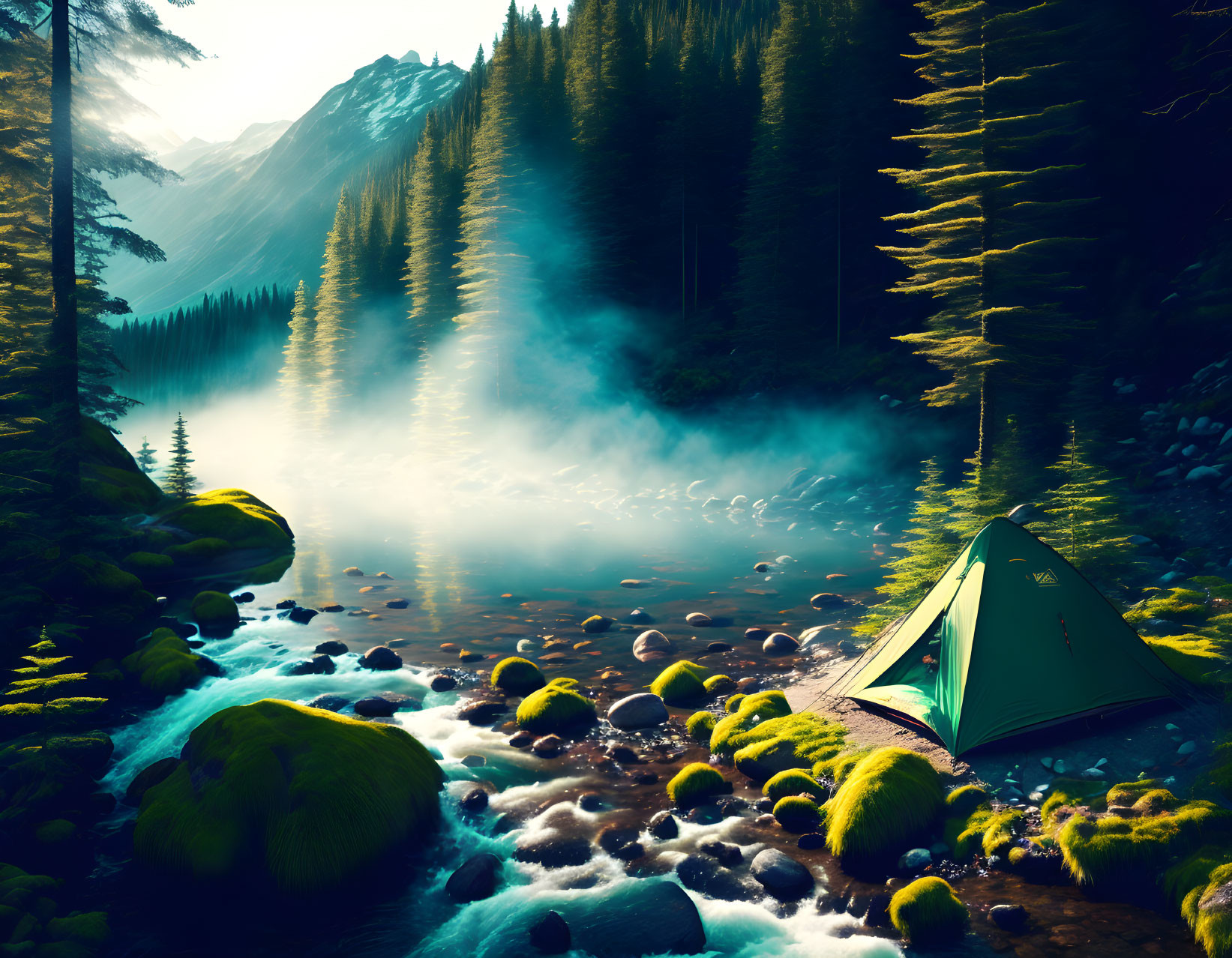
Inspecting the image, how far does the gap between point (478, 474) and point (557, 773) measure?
32604 millimetres

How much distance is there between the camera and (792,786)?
335 inches

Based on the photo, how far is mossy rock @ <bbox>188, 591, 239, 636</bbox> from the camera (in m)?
16.0

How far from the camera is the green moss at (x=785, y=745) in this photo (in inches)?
356

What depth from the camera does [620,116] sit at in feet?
144

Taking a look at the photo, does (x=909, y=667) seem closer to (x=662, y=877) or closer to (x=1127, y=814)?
(x=1127, y=814)

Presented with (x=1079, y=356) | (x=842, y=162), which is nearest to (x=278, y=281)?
(x=842, y=162)

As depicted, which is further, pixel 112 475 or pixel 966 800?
pixel 112 475

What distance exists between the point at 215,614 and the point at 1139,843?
17.0 m

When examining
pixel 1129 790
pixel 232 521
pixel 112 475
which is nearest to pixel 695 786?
pixel 1129 790

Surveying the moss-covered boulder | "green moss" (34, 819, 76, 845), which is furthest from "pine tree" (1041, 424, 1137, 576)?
"green moss" (34, 819, 76, 845)

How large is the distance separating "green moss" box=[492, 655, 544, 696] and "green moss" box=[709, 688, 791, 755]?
3.50m

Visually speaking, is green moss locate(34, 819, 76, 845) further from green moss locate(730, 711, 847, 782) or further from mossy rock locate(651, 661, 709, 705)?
green moss locate(730, 711, 847, 782)

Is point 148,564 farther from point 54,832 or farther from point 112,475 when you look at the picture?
point 54,832

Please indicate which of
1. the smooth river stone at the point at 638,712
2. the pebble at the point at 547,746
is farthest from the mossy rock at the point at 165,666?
the smooth river stone at the point at 638,712
